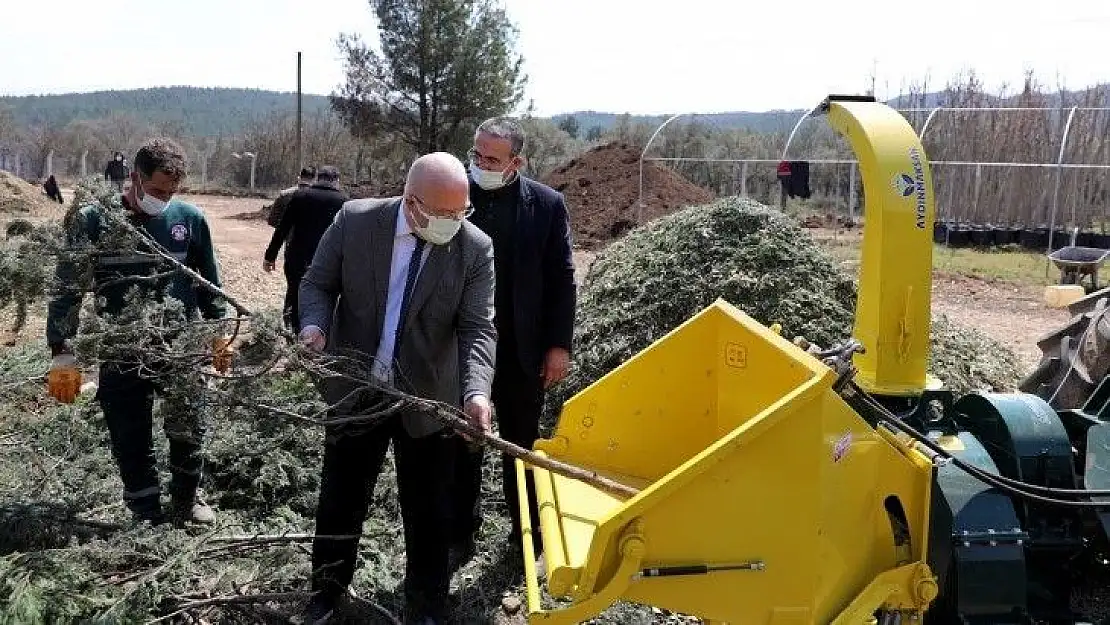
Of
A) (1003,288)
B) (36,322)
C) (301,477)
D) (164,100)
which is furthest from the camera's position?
(164,100)

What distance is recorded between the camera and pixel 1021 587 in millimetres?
2871

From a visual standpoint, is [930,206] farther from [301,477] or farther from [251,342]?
[301,477]

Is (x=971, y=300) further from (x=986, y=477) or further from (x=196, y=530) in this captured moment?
(x=196, y=530)

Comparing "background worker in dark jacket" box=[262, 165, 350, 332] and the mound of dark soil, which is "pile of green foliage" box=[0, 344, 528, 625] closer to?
"background worker in dark jacket" box=[262, 165, 350, 332]

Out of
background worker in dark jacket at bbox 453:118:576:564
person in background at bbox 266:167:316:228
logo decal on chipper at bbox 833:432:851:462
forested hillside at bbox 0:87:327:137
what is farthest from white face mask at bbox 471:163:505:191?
forested hillside at bbox 0:87:327:137

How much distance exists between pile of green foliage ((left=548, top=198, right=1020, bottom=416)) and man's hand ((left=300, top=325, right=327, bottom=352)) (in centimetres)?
287

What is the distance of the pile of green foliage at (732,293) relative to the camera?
20.1ft

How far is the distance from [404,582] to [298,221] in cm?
401

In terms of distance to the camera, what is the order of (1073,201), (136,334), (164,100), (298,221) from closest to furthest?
(136,334) → (298,221) → (1073,201) → (164,100)

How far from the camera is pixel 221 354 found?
3580 mm

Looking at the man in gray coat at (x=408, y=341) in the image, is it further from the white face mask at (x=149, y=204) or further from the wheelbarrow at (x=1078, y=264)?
the wheelbarrow at (x=1078, y=264)

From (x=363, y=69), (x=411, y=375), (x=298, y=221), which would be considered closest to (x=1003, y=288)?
(x=298, y=221)

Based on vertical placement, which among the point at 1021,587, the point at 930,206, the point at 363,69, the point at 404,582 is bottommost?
the point at 404,582

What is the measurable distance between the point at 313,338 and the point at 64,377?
1.16m
